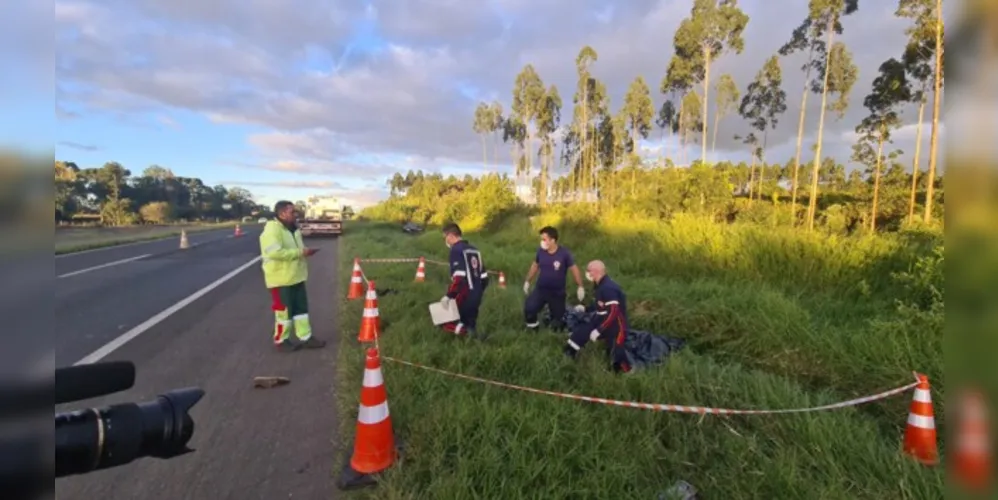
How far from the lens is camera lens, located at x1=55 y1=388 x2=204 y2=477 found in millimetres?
1122

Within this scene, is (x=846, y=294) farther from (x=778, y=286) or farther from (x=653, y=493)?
(x=653, y=493)

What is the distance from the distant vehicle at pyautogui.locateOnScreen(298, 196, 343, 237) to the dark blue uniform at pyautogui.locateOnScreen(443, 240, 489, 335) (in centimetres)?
2680

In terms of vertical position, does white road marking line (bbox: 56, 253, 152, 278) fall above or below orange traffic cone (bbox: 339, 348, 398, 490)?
below

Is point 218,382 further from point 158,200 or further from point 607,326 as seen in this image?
point 158,200

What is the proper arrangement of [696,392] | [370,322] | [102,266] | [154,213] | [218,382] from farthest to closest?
1. [154,213]
2. [102,266]
3. [370,322]
4. [218,382]
5. [696,392]

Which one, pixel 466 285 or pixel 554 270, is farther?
pixel 554 270

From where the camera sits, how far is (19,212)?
0.64m

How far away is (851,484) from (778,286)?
5.84 metres

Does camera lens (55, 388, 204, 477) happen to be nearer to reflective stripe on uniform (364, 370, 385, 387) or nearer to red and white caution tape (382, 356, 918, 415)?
reflective stripe on uniform (364, 370, 385, 387)

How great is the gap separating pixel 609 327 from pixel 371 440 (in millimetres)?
2833

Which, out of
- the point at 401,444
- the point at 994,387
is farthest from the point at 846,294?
the point at 994,387

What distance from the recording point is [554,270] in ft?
22.6

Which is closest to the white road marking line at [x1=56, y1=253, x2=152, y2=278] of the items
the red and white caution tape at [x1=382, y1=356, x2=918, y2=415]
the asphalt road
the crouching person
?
the asphalt road

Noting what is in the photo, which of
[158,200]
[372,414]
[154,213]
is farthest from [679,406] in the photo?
[158,200]
